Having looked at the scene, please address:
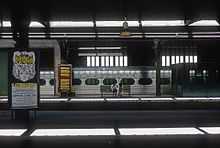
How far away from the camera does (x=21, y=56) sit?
11203 mm

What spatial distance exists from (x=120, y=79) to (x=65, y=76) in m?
7.13

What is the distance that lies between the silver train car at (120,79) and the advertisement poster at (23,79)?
1544 centimetres

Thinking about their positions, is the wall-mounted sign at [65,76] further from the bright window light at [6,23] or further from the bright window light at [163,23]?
the bright window light at [163,23]

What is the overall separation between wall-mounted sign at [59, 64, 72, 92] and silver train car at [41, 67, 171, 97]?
5.90 metres

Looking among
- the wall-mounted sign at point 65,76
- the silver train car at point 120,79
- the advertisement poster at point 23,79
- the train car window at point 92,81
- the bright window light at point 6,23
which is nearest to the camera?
the advertisement poster at point 23,79

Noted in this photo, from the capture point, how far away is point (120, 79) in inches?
1066

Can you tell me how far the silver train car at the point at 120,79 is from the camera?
26.9 metres
